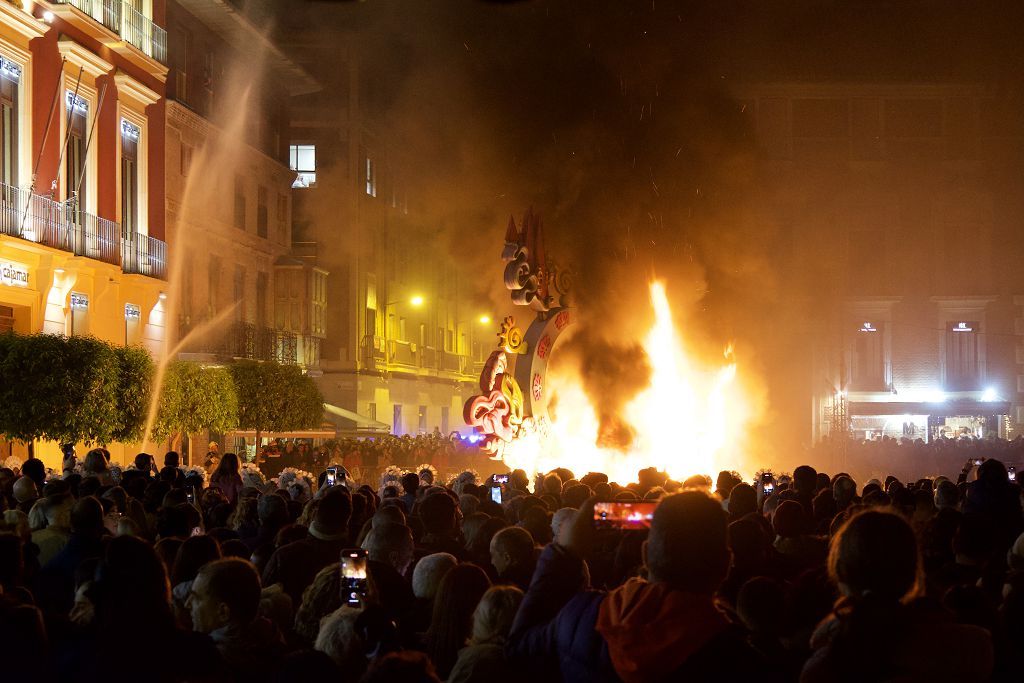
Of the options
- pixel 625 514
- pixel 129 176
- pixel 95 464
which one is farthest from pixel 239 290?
pixel 625 514

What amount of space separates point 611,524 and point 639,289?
80.7 ft

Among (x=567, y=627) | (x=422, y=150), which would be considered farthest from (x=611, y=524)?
(x=422, y=150)

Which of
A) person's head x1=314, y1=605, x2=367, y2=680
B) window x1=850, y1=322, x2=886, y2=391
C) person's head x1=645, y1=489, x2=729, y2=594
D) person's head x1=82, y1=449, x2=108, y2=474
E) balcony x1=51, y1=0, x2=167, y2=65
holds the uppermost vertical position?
balcony x1=51, y1=0, x2=167, y2=65

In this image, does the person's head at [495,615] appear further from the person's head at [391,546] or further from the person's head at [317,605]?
the person's head at [391,546]

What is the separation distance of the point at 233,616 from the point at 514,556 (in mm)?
1874

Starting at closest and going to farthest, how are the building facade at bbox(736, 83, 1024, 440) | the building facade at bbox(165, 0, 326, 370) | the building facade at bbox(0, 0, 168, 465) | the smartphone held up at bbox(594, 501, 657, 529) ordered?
the smartphone held up at bbox(594, 501, 657, 529), the building facade at bbox(0, 0, 168, 465), the building facade at bbox(165, 0, 326, 370), the building facade at bbox(736, 83, 1024, 440)

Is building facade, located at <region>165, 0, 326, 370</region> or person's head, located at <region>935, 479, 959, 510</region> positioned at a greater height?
building facade, located at <region>165, 0, 326, 370</region>

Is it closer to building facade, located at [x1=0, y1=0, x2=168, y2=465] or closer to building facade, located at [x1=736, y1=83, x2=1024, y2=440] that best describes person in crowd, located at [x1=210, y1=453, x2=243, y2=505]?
building facade, located at [x1=0, y1=0, x2=168, y2=465]

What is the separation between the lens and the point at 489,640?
5344 mm

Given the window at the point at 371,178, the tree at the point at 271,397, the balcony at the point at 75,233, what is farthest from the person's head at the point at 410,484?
the window at the point at 371,178

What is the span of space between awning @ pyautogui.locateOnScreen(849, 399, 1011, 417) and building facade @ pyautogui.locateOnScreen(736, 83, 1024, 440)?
0.18ft

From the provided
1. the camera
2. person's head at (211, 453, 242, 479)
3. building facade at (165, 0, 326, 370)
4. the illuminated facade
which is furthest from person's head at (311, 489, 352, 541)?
the illuminated facade

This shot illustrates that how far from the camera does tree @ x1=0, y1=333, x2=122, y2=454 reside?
2191 centimetres

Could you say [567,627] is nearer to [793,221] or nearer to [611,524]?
[611,524]
